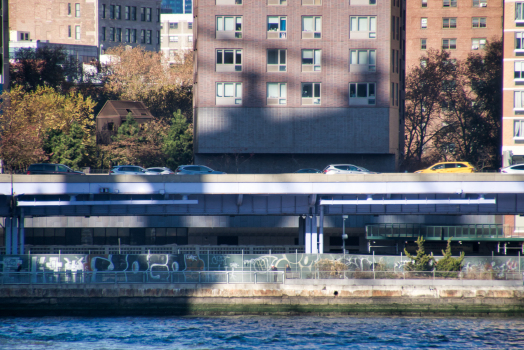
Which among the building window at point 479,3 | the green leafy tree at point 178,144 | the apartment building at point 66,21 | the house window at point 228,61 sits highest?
the apartment building at point 66,21

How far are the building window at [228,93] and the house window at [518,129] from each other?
30.7m

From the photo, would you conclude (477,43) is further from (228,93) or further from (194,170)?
(194,170)

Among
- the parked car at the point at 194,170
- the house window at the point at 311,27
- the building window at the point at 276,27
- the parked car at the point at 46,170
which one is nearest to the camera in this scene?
the parked car at the point at 46,170

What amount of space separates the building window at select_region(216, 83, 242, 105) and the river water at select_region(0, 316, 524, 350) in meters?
31.3

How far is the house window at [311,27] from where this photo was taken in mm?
72312

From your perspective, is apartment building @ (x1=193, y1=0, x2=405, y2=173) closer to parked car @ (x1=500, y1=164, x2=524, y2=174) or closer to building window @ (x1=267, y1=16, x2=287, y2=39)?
building window @ (x1=267, y1=16, x2=287, y2=39)

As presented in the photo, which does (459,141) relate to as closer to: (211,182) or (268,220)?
(268,220)

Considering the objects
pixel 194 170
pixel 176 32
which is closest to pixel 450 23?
pixel 194 170

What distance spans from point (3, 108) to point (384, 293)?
45437 millimetres

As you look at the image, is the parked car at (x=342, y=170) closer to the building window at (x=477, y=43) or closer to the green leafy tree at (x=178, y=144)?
the green leafy tree at (x=178, y=144)

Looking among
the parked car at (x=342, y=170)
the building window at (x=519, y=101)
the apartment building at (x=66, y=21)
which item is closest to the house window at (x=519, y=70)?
the building window at (x=519, y=101)

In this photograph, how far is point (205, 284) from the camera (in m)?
46.8

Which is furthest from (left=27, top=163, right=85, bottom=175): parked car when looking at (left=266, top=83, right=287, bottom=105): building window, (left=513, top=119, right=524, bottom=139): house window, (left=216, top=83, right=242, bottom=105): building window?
(left=513, top=119, right=524, bottom=139): house window

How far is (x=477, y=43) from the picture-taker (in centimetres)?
11894
